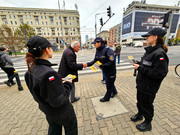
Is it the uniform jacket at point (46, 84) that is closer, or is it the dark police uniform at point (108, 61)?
the uniform jacket at point (46, 84)

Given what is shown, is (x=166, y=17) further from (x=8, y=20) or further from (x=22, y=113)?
(x=8, y=20)

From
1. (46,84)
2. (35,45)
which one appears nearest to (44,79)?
(46,84)

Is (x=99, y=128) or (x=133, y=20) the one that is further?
(x=133, y=20)

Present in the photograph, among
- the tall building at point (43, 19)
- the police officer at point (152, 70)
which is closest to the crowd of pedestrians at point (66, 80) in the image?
the police officer at point (152, 70)

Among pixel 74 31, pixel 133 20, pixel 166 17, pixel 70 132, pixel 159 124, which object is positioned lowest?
pixel 159 124

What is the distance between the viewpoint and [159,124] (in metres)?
1.99

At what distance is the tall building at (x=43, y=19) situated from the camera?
53344mm

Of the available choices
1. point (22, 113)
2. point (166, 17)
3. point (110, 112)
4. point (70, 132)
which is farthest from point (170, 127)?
point (166, 17)

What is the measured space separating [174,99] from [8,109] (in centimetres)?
565

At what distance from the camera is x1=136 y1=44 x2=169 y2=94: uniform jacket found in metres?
1.43

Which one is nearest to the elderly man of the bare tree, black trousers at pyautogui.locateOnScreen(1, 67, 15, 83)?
black trousers at pyautogui.locateOnScreen(1, 67, 15, 83)

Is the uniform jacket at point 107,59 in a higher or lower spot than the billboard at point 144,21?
lower

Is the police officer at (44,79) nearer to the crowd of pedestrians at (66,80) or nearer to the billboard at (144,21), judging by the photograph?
the crowd of pedestrians at (66,80)

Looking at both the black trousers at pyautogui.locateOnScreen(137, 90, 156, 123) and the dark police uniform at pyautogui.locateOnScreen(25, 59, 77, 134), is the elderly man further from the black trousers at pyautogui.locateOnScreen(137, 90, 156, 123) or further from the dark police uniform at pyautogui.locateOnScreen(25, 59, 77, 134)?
the black trousers at pyautogui.locateOnScreen(137, 90, 156, 123)
